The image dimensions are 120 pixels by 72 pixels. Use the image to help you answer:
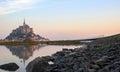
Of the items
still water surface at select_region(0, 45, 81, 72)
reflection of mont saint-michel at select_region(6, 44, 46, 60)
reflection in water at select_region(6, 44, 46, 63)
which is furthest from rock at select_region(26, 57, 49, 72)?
reflection of mont saint-michel at select_region(6, 44, 46, 60)

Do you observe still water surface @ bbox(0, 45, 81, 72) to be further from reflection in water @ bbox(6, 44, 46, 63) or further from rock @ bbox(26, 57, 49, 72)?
rock @ bbox(26, 57, 49, 72)

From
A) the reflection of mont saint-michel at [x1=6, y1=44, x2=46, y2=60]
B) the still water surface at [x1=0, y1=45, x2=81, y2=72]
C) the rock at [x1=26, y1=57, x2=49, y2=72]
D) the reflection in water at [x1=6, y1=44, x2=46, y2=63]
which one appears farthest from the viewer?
the reflection of mont saint-michel at [x1=6, y1=44, x2=46, y2=60]

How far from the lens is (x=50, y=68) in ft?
85.5

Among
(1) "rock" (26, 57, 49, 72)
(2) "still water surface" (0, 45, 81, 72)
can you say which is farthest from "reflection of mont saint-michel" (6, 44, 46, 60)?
(1) "rock" (26, 57, 49, 72)

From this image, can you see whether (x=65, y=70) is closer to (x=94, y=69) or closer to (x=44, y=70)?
(x=44, y=70)

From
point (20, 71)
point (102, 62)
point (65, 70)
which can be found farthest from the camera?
point (20, 71)

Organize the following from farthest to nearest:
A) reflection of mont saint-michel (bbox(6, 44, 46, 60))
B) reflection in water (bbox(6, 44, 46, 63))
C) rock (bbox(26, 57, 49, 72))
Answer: reflection of mont saint-michel (bbox(6, 44, 46, 60)) < reflection in water (bbox(6, 44, 46, 63)) < rock (bbox(26, 57, 49, 72))

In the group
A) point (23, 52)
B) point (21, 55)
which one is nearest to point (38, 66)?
→ point (21, 55)

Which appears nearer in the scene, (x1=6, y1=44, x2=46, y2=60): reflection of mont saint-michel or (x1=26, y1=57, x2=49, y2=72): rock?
(x1=26, y1=57, x2=49, y2=72): rock

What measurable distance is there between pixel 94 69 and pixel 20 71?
40.1ft

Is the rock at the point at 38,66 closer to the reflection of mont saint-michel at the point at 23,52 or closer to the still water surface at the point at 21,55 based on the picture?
the still water surface at the point at 21,55

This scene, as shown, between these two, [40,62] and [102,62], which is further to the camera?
[40,62]

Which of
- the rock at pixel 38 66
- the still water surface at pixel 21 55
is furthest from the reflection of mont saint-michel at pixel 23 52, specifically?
the rock at pixel 38 66

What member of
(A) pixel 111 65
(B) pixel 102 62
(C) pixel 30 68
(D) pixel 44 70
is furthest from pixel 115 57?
(C) pixel 30 68
